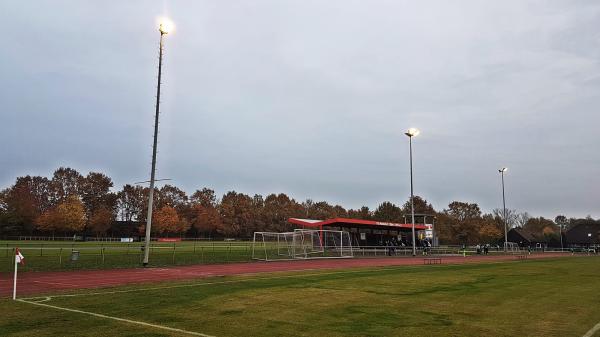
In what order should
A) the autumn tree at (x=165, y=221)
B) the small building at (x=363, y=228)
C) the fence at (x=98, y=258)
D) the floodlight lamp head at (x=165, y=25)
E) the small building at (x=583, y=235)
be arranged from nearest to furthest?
the fence at (x=98, y=258)
the floodlight lamp head at (x=165, y=25)
the small building at (x=363, y=228)
the small building at (x=583, y=235)
the autumn tree at (x=165, y=221)

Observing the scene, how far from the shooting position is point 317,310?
11.1 metres

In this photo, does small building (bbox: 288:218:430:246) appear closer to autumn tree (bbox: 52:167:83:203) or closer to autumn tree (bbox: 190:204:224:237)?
autumn tree (bbox: 190:204:224:237)

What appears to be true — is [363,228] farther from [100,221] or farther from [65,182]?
[65,182]

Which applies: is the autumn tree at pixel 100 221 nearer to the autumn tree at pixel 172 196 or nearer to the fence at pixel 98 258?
the autumn tree at pixel 172 196

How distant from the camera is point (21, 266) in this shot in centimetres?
2530

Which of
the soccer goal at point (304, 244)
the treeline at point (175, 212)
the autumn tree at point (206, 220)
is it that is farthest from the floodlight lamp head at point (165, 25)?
the autumn tree at point (206, 220)

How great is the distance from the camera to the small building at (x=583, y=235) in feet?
330

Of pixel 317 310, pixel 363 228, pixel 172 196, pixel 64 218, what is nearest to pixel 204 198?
pixel 172 196

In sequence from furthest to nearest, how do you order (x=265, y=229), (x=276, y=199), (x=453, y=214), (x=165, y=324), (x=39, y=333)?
(x=276, y=199)
(x=265, y=229)
(x=453, y=214)
(x=165, y=324)
(x=39, y=333)

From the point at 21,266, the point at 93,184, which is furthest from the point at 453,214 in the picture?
the point at 21,266

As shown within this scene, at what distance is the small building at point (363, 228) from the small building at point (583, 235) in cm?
6150

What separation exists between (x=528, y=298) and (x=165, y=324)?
35.1ft

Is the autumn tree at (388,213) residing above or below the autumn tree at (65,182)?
below

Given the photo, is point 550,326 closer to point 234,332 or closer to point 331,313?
point 331,313
